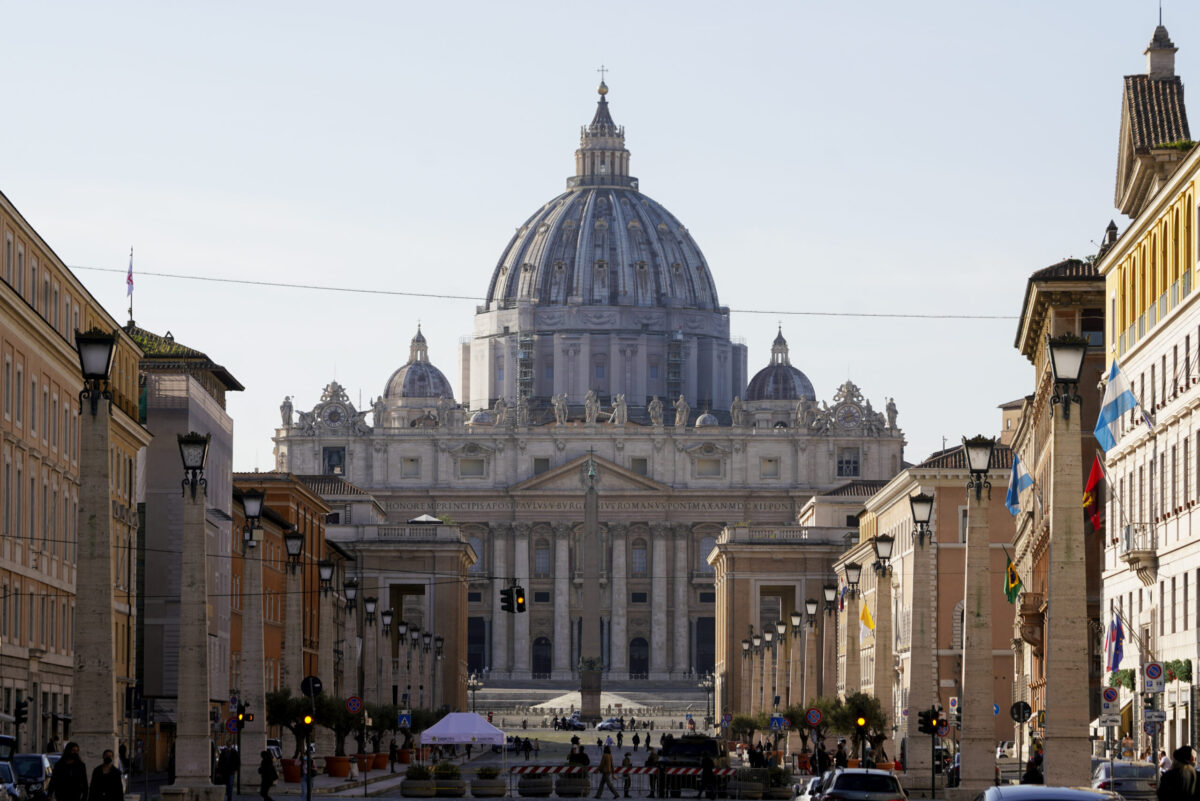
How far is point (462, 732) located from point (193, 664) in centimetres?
2113

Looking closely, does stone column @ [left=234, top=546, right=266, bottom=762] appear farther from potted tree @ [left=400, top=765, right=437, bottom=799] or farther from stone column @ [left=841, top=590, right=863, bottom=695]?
stone column @ [left=841, top=590, right=863, bottom=695]

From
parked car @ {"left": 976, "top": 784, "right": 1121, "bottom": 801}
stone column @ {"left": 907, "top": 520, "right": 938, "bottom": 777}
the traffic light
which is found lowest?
the traffic light

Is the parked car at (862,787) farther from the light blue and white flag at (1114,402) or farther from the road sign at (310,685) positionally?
the road sign at (310,685)

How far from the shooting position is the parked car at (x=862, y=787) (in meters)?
34.9

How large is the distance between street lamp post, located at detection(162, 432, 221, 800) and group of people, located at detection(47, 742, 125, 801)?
8.09 meters

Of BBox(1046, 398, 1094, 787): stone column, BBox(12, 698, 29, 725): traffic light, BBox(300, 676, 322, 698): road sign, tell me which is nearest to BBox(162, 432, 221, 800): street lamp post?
BBox(300, 676, 322, 698): road sign

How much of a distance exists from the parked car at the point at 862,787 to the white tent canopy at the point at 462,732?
24962mm

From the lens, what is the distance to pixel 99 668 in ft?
104

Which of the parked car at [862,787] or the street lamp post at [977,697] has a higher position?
the street lamp post at [977,697]

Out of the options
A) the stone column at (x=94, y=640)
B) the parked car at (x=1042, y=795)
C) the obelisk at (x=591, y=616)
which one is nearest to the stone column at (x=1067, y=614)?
the parked car at (x=1042, y=795)

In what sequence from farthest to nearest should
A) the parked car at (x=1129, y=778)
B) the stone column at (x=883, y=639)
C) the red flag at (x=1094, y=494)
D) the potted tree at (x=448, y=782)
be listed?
the potted tree at (x=448, y=782) → the stone column at (x=883, y=639) → the red flag at (x=1094, y=494) → the parked car at (x=1129, y=778)

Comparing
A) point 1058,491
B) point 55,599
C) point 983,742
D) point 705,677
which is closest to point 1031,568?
point 55,599

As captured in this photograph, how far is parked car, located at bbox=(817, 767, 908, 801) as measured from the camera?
114ft

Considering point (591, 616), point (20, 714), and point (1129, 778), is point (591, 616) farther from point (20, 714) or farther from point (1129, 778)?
point (1129, 778)
